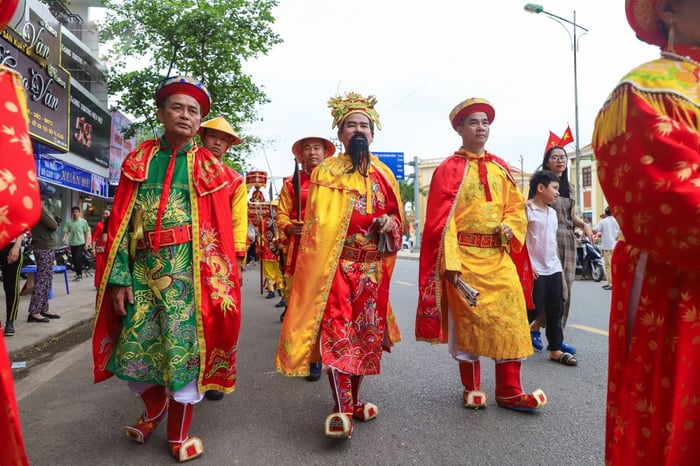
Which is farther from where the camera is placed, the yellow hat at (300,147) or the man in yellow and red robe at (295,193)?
the yellow hat at (300,147)

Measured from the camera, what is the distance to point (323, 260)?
2.86 meters

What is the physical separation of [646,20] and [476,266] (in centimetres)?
195

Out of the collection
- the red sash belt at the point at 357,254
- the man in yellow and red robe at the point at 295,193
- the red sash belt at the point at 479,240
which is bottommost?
the red sash belt at the point at 357,254

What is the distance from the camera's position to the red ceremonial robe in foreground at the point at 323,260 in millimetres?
2773

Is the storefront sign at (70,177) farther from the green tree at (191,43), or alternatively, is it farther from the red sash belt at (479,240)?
the red sash belt at (479,240)

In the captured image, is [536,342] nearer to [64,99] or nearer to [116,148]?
[64,99]

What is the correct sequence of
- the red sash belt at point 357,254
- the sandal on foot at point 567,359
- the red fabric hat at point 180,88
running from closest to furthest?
1. the red fabric hat at point 180,88
2. the red sash belt at point 357,254
3. the sandal on foot at point 567,359

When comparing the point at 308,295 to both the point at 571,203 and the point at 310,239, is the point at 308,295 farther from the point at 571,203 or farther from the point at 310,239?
the point at 571,203

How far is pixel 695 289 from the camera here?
114cm

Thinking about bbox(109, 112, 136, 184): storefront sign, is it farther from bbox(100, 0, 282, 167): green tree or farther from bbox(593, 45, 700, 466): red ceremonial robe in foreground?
bbox(593, 45, 700, 466): red ceremonial robe in foreground

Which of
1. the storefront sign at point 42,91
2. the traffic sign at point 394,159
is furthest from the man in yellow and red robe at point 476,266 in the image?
the traffic sign at point 394,159

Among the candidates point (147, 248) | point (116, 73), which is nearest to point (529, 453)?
point (147, 248)

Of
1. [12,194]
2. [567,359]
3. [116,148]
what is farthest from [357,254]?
[116,148]

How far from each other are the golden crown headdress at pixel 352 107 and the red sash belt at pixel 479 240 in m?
0.91
